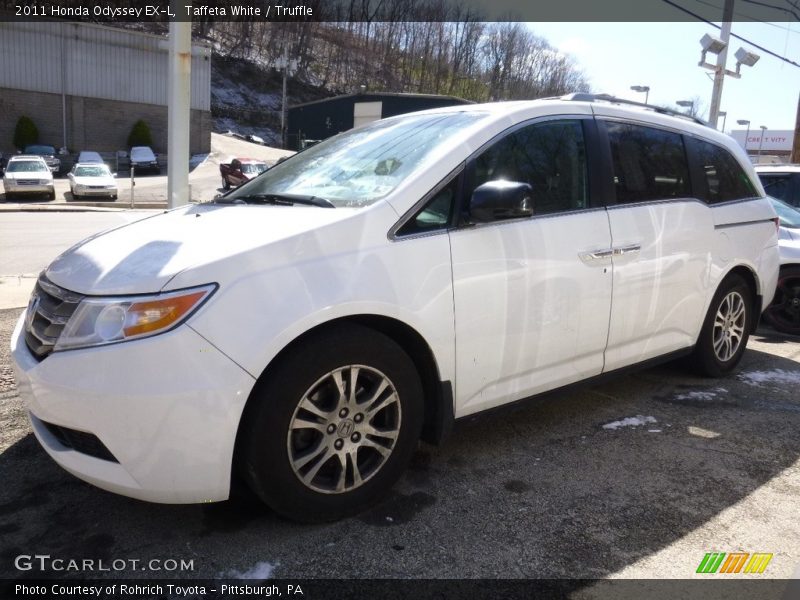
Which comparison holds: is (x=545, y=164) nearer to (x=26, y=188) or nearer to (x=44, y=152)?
(x=26, y=188)

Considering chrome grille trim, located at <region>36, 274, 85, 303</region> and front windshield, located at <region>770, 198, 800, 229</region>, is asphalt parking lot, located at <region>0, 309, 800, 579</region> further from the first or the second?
front windshield, located at <region>770, 198, 800, 229</region>

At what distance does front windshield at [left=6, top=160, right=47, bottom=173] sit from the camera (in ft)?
78.4

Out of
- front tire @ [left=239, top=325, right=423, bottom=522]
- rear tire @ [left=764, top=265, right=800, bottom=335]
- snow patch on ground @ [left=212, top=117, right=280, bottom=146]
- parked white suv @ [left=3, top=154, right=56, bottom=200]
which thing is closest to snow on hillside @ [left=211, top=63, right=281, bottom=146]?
snow patch on ground @ [left=212, top=117, right=280, bottom=146]

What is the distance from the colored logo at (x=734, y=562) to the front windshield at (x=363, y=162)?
1974 mm

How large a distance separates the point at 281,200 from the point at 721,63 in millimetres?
13675

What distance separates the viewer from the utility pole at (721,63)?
13148 millimetres

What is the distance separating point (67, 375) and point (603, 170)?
9.26 ft

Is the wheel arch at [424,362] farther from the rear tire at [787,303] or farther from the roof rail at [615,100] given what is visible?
the rear tire at [787,303]

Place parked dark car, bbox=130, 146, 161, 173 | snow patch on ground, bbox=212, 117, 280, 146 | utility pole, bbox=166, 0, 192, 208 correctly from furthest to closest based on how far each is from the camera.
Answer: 1. snow patch on ground, bbox=212, 117, 280, 146
2. parked dark car, bbox=130, 146, 161, 173
3. utility pole, bbox=166, 0, 192, 208

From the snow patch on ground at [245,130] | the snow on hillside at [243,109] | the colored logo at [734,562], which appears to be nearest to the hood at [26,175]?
the colored logo at [734,562]

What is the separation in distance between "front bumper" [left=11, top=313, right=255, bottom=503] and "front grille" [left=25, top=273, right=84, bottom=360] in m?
0.10

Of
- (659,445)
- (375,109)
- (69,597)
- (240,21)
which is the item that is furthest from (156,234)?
(240,21)

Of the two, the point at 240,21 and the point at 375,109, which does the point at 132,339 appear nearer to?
the point at 375,109

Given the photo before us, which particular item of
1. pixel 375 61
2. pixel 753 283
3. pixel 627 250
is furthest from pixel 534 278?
pixel 375 61
